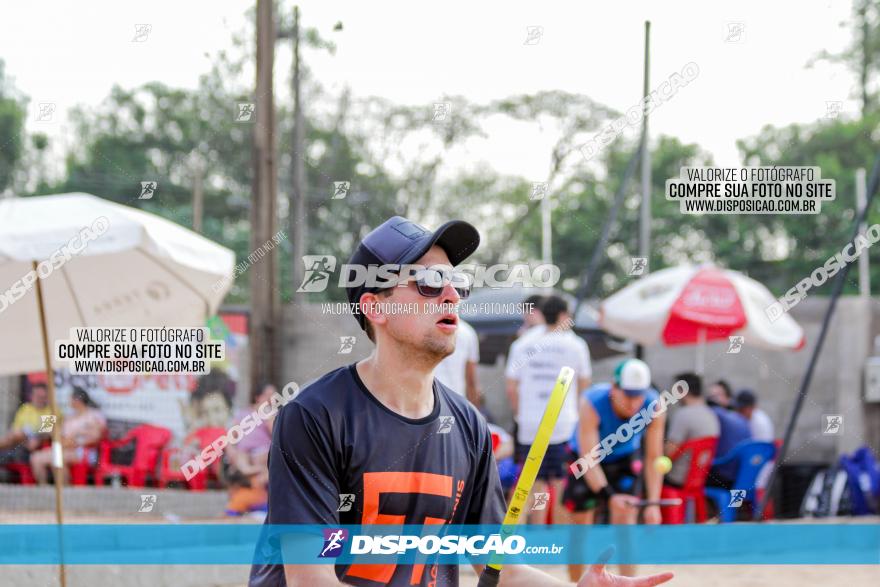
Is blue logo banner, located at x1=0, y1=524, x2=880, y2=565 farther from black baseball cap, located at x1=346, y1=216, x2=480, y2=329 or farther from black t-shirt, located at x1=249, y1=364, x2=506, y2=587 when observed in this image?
black baseball cap, located at x1=346, y1=216, x2=480, y2=329

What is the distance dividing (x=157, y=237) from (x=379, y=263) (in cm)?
349

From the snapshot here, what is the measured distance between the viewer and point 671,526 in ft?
26.5

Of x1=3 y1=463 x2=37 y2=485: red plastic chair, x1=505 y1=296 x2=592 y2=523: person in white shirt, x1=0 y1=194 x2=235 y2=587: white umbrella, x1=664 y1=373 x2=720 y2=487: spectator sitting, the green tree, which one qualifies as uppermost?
the green tree

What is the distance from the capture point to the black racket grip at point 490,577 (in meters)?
2.91

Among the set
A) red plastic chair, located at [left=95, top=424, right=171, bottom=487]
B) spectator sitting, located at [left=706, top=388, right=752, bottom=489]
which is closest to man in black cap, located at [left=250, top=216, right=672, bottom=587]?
spectator sitting, located at [left=706, top=388, right=752, bottom=489]

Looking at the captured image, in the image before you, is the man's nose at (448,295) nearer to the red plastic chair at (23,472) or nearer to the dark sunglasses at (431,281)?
the dark sunglasses at (431,281)

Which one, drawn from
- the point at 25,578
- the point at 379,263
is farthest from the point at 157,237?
the point at 379,263

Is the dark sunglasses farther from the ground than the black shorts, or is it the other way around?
the dark sunglasses

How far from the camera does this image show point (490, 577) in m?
2.92

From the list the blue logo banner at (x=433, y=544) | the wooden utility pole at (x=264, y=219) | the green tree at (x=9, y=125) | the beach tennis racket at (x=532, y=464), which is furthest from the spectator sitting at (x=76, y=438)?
the green tree at (x=9, y=125)

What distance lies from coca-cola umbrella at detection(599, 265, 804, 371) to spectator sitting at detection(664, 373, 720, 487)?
77 cm

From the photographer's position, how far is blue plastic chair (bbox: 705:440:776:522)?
365 inches

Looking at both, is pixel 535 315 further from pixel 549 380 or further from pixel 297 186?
pixel 297 186

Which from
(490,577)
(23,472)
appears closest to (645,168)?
(23,472)
